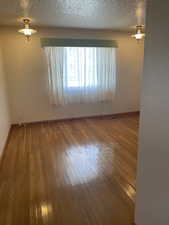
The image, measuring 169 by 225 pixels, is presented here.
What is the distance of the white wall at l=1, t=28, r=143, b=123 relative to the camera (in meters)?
3.73

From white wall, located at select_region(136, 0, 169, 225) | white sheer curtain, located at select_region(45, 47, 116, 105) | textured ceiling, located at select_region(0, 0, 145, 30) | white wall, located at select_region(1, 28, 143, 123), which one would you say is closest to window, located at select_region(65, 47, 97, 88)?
white sheer curtain, located at select_region(45, 47, 116, 105)

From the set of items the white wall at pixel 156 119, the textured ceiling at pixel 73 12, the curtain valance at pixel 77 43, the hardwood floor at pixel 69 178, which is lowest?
the hardwood floor at pixel 69 178

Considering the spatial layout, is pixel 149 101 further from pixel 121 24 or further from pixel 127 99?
pixel 127 99

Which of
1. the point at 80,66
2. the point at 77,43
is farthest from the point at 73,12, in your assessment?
the point at 80,66

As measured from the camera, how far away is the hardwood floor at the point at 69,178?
1.61 meters

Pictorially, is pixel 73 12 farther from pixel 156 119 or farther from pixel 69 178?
pixel 69 178

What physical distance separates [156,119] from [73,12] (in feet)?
7.95

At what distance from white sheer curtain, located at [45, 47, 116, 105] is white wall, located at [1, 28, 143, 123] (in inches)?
8.5

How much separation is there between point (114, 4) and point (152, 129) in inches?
81.6

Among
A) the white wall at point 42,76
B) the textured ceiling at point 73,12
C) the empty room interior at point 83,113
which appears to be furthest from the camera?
the white wall at point 42,76

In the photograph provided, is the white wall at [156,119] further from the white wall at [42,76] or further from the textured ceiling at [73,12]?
the white wall at [42,76]

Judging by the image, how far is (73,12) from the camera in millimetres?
2715

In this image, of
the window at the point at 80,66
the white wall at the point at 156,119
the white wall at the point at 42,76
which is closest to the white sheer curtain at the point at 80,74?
the window at the point at 80,66

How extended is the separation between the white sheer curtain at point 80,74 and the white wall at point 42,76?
0.71ft
